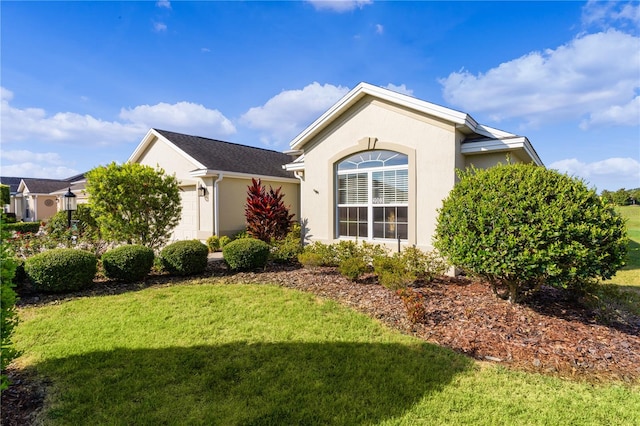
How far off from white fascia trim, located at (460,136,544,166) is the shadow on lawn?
5740 mm

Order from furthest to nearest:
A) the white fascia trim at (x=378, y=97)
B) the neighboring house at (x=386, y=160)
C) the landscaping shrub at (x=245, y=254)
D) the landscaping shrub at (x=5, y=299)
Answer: the landscaping shrub at (x=245, y=254), the neighboring house at (x=386, y=160), the white fascia trim at (x=378, y=97), the landscaping shrub at (x=5, y=299)

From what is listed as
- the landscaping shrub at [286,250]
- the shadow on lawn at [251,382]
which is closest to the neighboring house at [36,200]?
the landscaping shrub at [286,250]

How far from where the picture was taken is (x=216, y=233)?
1334 centimetres

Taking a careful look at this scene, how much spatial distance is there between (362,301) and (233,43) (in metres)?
9.99

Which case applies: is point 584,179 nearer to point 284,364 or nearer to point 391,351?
point 391,351

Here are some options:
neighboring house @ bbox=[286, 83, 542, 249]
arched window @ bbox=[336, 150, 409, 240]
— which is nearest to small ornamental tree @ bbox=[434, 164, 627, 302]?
neighboring house @ bbox=[286, 83, 542, 249]

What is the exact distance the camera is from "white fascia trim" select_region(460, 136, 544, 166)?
7.71m

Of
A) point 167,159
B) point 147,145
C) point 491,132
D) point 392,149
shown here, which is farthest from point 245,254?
point 147,145

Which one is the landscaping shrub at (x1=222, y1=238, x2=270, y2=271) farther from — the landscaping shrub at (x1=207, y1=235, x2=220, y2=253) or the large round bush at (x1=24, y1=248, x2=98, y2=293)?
the landscaping shrub at (x1=207, y1=235, x2=220, y2=253)

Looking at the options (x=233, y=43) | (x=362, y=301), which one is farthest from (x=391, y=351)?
(x=233, y=43)

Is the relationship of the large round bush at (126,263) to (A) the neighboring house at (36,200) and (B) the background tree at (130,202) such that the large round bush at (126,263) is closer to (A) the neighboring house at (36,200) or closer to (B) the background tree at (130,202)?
(B) the background tree at (130,202)

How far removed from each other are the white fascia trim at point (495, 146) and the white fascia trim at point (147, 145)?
10095 millimetres

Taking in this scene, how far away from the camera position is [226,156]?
1559cm

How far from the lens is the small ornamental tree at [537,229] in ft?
15.7
